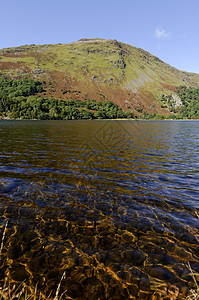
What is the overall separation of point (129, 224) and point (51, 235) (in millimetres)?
3724

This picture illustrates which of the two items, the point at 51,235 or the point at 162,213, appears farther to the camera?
the point at 162,213

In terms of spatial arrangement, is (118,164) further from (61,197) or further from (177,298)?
(177,298)

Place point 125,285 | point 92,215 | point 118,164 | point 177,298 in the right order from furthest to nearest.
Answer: point 118,164
point 92,215
point 125,285
point 177,298

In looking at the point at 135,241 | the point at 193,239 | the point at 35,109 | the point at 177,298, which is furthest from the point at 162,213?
the point at 35,109

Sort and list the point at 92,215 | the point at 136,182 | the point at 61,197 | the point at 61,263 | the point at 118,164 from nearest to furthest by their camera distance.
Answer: the point at 61,263 < the point at 92,215 < the point at 61,197 < the point at 136,182 < the point at 118,164

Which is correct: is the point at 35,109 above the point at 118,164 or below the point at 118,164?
above

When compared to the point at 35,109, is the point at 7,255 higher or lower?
lower

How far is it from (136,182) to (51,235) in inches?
328

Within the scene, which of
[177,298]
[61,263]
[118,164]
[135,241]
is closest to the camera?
[177,298]

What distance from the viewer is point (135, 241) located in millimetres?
7363

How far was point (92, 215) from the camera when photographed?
9125 mm

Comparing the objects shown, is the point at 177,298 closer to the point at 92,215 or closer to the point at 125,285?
the point at 125,285

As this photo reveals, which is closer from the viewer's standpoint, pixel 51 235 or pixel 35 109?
pixel 51 235

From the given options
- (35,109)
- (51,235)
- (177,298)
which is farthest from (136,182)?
(35,109)
